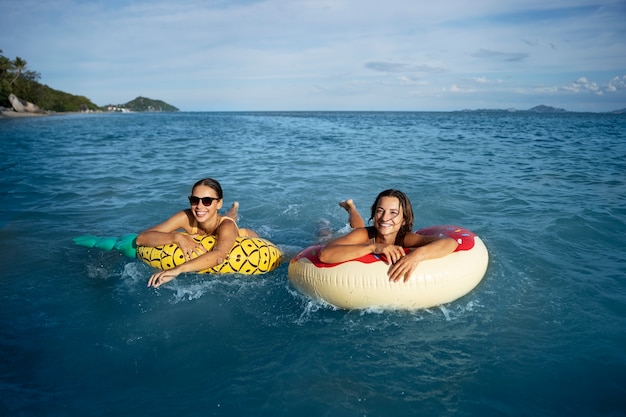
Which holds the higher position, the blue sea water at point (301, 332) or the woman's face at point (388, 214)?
the woman's face at point (388, 214)

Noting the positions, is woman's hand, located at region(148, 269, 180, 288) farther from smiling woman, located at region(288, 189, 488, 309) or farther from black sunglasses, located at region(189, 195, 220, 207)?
smiling woman, located at region(288, 189, 488, 309)

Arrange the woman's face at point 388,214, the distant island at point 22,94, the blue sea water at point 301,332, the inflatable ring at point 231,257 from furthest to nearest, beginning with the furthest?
the distant island at point 22,94 < the inflatable ring at point 231,257 < the woman's face at point 388,214 < the blue sea water at point 301,332

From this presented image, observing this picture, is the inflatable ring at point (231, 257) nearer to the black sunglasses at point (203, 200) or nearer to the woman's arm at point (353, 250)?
the black sunglasses at point (203, 200)

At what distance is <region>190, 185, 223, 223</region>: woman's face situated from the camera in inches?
186

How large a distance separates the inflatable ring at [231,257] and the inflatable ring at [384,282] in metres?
0.83

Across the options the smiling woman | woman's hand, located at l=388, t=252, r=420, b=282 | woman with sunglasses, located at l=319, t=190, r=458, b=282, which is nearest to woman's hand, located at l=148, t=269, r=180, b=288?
Answer: the smiling woman

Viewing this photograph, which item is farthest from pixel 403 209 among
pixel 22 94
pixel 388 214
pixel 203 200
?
pixel 22 94

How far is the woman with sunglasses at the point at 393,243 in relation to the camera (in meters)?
4.04

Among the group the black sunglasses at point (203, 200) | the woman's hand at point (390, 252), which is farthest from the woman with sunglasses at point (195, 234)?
the woman's hand at point (390, 252)

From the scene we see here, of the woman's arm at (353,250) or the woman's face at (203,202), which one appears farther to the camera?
the woman's face at (203,202)

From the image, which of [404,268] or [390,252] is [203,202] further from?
[404,268]

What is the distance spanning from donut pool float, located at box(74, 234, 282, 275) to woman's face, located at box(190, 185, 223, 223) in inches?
11.1

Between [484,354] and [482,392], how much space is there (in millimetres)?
518

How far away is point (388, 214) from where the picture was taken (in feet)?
13.7
